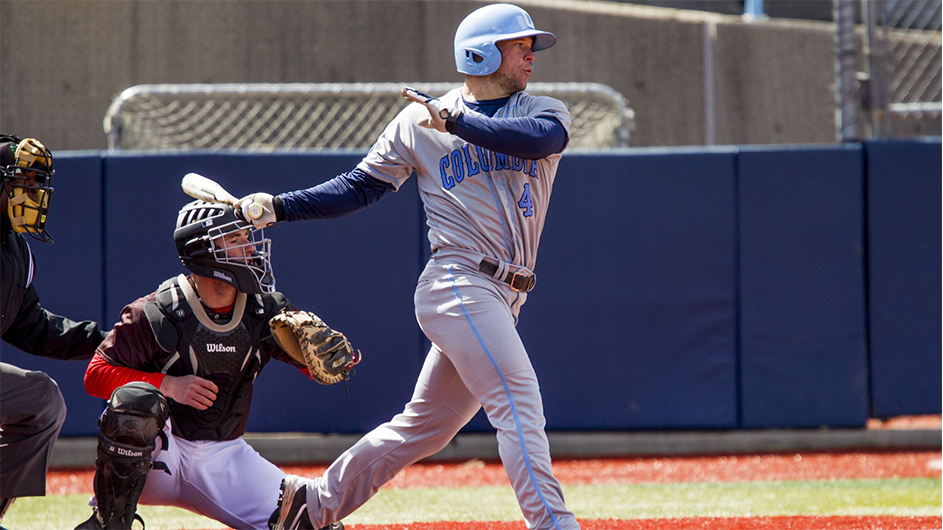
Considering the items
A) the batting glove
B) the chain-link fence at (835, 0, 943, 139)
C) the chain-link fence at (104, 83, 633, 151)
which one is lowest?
the batting glove

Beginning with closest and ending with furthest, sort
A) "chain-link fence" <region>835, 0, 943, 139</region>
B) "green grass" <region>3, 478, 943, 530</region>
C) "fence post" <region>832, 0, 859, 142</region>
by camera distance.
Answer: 1. "green grass" <region>3, 478, 943, 530</region>
2. "fence post" <region>832, 0, 859, 142</region>
3. "chain-link fence" <region>835, 0, 943, 139</region>

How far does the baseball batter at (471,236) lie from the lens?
307 centimetres

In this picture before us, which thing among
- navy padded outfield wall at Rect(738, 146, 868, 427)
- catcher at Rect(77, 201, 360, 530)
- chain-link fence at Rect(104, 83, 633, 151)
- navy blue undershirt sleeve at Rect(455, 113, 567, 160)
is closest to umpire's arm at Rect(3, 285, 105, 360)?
catcher at Rect(77, 201, 360, 530)

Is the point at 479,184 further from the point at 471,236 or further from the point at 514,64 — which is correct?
the point at 514,64

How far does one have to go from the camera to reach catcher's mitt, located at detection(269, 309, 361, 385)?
10.6 ft

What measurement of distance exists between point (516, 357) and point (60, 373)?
4339mm

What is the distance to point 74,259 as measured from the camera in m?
6.39

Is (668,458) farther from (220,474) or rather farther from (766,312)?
(220,474)

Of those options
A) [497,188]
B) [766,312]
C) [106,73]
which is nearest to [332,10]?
[106,73]

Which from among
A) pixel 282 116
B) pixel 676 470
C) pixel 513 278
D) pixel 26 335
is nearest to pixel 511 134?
pixel 513 278

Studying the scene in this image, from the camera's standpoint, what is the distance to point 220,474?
3.43 m

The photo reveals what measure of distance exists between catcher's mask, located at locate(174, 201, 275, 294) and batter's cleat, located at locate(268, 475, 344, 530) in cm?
68

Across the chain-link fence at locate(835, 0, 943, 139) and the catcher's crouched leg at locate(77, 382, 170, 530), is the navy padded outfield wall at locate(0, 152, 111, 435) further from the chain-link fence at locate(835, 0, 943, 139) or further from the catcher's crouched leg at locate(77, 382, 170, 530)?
the chain-link fence at locate(835, 0, 943, 139)

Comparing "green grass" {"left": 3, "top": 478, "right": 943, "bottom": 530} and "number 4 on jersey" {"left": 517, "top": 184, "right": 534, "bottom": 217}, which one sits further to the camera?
"green grass" {"left": 3, "top": 478, "right": 943, "bottom": 530}
